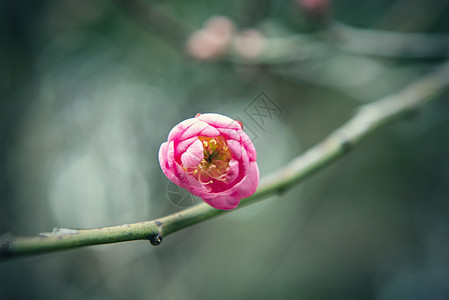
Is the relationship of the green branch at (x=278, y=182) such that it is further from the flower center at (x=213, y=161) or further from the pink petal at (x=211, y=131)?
the pink petal at (x=211, y=131)

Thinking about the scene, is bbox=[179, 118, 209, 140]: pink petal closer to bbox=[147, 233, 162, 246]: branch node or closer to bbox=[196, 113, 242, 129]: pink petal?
bbox=[196, 113, 242, 129]: pink petal

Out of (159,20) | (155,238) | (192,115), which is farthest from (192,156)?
(192,115)

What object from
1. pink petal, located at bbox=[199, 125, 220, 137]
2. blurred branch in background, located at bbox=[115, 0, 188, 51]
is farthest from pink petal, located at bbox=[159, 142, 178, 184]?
blurred branch in background, located at bbox=[115, 0, 188, 51]

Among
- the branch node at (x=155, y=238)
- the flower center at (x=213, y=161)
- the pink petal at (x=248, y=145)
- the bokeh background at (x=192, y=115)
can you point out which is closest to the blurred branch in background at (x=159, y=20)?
the bokeh background at (x=192, y=115)

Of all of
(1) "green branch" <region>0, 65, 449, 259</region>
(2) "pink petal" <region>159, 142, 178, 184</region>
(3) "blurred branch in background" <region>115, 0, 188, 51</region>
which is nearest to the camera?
(1) "green branch" <region>0, 65, 449, 259</region>

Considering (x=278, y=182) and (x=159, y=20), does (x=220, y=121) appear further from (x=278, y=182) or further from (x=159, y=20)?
(x=159, y=20)
